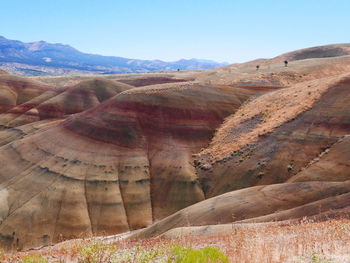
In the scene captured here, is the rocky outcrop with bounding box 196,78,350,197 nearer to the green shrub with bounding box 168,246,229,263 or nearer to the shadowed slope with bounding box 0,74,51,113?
the green shrub with bounding box 168,246,229,263

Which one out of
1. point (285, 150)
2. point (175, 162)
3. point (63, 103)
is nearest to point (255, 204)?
point (285, 150)

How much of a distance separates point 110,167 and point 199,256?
35700mm

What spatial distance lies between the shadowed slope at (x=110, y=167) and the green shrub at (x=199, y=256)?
94.6 ft

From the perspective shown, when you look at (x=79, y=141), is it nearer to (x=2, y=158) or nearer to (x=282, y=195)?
(x=2, y=158)

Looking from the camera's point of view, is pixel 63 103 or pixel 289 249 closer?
pixel 289 249

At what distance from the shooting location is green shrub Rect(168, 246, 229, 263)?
24.1 ft

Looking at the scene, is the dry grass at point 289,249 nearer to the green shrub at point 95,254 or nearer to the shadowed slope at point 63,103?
the green shrub at point 95,254

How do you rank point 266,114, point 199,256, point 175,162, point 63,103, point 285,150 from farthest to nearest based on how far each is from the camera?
1. point 63,103
2. point 266,114
3. point 175,162
4. point 285,150
5. point 199,256

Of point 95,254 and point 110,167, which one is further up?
point 95,254

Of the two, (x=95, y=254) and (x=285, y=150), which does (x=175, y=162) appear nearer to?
(x=285, y=150)

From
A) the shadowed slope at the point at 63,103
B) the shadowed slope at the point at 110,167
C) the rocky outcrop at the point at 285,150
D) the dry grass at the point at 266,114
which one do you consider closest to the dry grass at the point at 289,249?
the rocky outcrop at the point at 285,150

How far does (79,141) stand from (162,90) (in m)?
16.6

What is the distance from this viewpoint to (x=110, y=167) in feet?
138

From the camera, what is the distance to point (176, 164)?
42.3m
